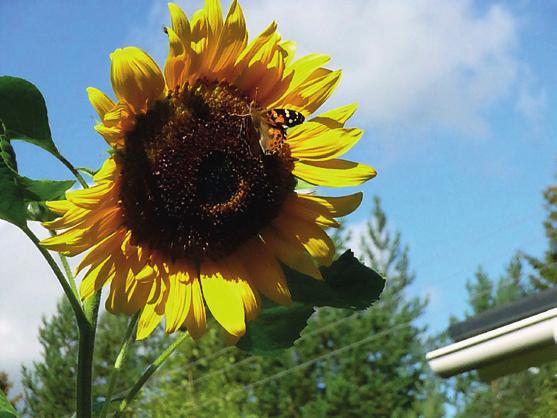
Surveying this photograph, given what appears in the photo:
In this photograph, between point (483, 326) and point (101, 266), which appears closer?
point (101, 266)

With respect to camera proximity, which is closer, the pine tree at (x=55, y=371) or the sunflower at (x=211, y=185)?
the sunflower at (x=211, y=185)

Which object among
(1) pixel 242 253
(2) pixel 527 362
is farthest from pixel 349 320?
(1) pixel 242 253

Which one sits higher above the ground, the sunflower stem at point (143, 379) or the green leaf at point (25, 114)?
the green leaf at point (25, 114)

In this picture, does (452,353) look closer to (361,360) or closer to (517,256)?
(361,360)

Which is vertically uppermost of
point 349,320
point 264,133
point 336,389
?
point 349,320

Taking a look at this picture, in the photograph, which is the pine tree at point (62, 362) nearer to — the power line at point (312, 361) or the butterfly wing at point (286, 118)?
the power line at point (312, 361)

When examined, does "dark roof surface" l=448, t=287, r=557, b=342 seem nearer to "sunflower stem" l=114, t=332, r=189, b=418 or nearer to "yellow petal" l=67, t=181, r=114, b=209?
"sunflower stem" l=114, t=332, r=189, b=418

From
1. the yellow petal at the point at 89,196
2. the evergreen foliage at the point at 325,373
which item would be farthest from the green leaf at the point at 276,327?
the evergreen foliage at the point at 325,373
